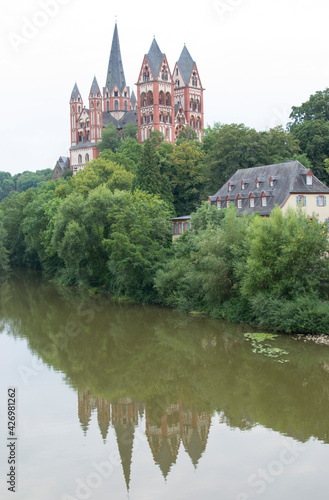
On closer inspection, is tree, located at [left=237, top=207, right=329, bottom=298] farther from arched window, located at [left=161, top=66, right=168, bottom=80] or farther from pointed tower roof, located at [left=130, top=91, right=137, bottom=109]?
pointed tower roof, located at [left=130, top=91, right=137, bottom=109]

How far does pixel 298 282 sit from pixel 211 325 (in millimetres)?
5869

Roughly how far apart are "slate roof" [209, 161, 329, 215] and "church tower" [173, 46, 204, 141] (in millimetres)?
66701

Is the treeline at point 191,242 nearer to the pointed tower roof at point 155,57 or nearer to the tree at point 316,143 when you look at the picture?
the tree at point 316,143

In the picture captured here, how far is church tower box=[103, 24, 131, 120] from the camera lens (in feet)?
416

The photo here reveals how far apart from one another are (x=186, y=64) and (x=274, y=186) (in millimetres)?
A: 76096

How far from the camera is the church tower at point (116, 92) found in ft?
416

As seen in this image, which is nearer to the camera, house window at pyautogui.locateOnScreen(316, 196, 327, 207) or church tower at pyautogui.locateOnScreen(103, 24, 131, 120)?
house window at pyautogui.locateOnScreen(316, 196, 327, 207)

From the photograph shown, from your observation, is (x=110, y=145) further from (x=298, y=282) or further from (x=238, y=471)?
(x=238, y=471)

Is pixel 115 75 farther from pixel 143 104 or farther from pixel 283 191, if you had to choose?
pixel 283 191

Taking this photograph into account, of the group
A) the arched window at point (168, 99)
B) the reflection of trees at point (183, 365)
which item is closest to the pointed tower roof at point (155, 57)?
the arched window at point (168, 99)

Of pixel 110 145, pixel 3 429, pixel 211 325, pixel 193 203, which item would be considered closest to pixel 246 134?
pixel 193 203

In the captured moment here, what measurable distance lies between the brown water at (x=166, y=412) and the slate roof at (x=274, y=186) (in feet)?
40.8

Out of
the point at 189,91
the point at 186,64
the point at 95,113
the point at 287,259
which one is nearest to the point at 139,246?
the point at 287,259

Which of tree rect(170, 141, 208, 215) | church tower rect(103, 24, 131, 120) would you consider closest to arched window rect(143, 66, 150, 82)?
church tower rect(103, 24, 131, 120)
